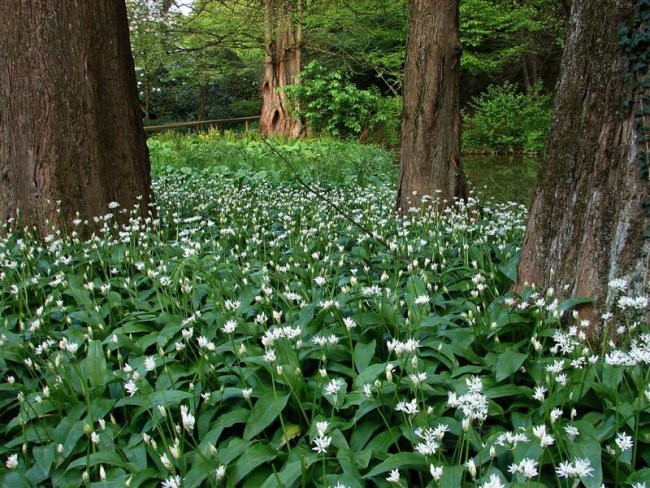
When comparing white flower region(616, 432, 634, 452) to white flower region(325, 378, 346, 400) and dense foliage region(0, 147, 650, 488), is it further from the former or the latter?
white flower region(325, 378, 346, 400)

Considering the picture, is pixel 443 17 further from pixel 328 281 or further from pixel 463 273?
pixel 328 281

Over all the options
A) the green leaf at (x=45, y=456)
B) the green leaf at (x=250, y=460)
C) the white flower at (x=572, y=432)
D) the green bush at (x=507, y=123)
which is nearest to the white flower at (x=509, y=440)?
the white flower at (x=572, y=432)

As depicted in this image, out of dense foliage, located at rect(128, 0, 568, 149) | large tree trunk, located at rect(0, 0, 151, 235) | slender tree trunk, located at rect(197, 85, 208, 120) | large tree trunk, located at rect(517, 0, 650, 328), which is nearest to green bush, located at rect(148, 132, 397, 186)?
large tree trunk, located at rect(0, 0, 151, 235)

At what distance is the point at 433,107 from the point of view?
19.5ft

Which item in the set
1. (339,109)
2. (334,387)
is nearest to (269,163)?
(334,387)

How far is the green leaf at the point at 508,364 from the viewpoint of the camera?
86.4 inches

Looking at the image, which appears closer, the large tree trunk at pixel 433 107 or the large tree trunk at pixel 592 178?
the large tree trunk at pixel 592 178

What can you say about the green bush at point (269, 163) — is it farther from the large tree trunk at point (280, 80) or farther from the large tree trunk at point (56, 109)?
the large tree trunk at point (280, 80)

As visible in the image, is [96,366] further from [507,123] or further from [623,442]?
[507,123]

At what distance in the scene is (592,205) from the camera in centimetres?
263

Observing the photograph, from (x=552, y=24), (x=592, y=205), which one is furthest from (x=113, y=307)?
(x=552, y=24)

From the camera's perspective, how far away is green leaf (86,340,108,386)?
2.39 meters

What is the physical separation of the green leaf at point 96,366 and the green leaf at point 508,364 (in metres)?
1.63

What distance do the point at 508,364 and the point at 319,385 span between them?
2.48ft
